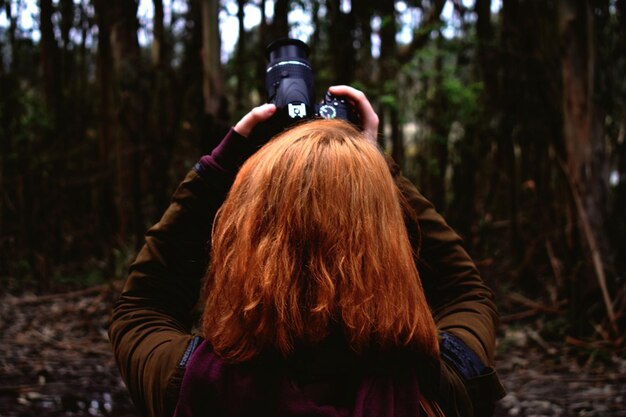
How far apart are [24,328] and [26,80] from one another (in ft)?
42.4

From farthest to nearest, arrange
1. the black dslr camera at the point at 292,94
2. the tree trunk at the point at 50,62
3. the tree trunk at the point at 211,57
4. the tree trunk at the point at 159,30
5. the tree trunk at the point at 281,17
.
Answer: the tree trunk at the point at 50,62
the tree trunk at the point at 159,30
the tree trunk at the point at 281,17
the tree trunk at the point at 211,57
the black dslr camera at the point at 292,94

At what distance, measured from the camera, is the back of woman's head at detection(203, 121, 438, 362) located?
106 centimetres

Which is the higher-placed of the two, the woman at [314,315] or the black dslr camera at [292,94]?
the black dslr camera at [292,94]

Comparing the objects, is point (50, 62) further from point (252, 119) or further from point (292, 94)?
point (252, 119)

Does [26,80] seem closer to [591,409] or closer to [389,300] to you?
[591,409]

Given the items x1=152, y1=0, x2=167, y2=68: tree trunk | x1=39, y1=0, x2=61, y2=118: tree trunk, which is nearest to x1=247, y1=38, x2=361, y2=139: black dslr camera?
x1=152, y1=0, x2=167, y2=68: tree trunk

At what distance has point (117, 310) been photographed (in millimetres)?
1297

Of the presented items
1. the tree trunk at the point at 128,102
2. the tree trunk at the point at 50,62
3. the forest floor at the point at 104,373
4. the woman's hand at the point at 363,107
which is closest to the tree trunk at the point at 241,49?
the tree trunk at the point at 128,102

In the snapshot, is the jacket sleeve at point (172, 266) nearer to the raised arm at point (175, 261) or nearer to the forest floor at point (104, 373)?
the raised arm at point (175, 261)

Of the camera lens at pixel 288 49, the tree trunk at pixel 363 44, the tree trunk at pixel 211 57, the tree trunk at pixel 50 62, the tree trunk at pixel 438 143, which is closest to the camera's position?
the camera lens at pixel 288 49

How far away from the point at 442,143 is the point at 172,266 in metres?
6.93

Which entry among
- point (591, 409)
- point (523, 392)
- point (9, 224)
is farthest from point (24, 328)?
point (591, 409)

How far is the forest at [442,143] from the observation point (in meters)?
5.05

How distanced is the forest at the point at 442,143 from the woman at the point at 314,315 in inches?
162
